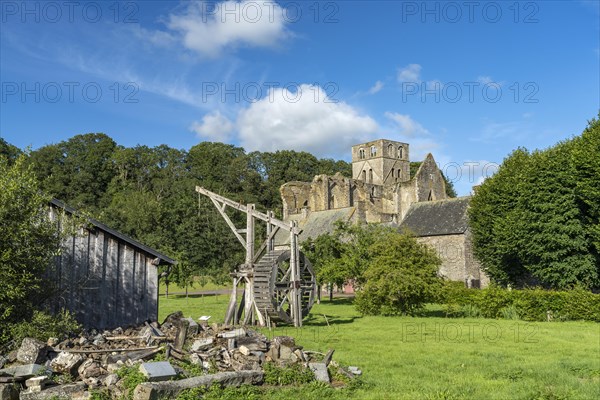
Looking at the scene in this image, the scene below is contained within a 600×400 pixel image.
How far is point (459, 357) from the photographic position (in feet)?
48.4

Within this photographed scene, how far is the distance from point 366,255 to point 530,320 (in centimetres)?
1071

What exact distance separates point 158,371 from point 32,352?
298cm

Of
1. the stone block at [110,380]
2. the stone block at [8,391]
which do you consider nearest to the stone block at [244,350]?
the stone block at [110,380]

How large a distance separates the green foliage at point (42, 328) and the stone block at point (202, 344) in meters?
2.96

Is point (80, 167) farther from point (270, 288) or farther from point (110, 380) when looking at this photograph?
point (110, 380)

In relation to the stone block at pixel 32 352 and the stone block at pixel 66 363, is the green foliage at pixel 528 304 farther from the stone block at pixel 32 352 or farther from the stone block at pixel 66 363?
the stone block at pixel 32 352

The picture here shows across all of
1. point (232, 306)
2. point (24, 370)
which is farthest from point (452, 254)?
point (24, 370)

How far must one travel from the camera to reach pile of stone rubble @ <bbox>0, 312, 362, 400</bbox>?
10102 mm

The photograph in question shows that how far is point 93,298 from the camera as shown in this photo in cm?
1566

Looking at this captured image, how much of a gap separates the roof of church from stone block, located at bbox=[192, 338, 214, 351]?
33655 millimetres

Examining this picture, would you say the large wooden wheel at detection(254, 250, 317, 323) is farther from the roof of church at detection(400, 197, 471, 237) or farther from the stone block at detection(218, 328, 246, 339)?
the roof of church at detection(400, 197, 471, 237)

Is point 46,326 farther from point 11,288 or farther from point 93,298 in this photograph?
point 93,298

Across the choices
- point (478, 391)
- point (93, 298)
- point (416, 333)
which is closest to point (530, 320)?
point (416, 333)

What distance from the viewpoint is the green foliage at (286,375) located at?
11.4m
